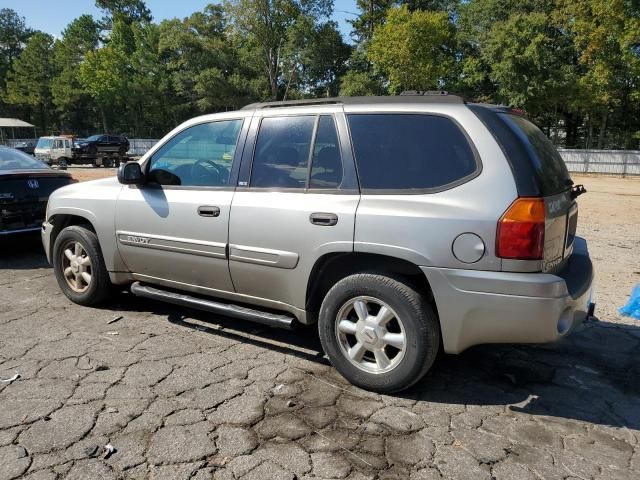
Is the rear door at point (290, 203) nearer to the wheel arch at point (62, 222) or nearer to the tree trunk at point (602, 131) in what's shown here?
the wheel arch at point (62, 222)

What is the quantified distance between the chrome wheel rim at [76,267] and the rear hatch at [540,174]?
12.3ft

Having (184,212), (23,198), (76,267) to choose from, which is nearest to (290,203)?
(184,212)

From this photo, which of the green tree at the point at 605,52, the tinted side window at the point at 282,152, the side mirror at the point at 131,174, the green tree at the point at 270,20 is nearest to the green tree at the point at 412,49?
the green tree at the point at 605,52

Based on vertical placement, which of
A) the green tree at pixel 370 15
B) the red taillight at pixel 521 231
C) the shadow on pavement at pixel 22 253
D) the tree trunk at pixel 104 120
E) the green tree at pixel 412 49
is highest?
the green tree at pixel 370 15

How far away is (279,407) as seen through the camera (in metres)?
3.27

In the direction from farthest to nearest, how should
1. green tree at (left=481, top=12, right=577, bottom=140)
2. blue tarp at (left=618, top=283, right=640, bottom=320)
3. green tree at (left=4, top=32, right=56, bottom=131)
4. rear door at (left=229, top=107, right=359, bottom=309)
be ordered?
green tree at (left=4, top=32, right=56, bottom=131) < green tree at (left=481, top=12, right=577, bottom=140) < blue tarp at (left=618, top=283, right=640, bottom=320) < rear door at (left=229, top=107, right=359, bottom=309)

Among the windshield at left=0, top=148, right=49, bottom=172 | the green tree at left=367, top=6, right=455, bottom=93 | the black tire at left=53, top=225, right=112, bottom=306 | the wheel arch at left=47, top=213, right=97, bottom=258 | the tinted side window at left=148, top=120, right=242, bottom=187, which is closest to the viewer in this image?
the tinted side window at left=148, top=120, right=242, bottom=187

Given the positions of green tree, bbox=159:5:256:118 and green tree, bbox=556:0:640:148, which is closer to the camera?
green tree, bbox=556:0:640:148

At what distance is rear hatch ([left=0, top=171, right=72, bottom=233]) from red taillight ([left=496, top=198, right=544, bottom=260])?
6.37 m

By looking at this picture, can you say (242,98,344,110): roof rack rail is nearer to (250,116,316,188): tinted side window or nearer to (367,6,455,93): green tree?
(250,116,316,188): tinted side window

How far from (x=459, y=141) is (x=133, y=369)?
2737 millimetres

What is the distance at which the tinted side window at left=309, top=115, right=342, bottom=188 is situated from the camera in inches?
141

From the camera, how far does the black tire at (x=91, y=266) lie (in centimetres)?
479

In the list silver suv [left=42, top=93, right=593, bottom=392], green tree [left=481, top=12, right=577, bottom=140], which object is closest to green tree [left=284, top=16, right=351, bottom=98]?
green tree [left=481, top=12, right=577, bottom=140]
